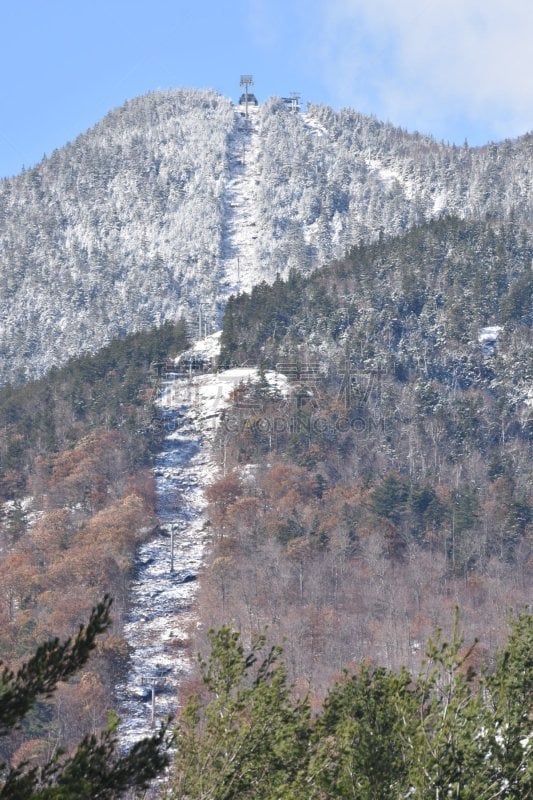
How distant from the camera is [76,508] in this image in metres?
80.3

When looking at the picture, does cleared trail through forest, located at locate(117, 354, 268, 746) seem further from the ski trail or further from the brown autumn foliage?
the ski trail

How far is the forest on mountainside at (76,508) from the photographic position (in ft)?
176

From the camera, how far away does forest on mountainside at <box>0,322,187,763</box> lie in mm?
53594

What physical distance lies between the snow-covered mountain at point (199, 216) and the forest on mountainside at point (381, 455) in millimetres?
35278

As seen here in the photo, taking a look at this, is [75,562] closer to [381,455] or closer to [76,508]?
[76,508]

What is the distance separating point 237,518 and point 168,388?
27803 millimetres

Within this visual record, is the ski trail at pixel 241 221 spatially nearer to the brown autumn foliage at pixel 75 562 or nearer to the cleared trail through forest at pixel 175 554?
the cleared trail through forest at pixel 175 554

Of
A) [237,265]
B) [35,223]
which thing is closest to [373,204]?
[237,265]

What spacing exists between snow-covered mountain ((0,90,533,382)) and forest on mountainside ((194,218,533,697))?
3528 cm

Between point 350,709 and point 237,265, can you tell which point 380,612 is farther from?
point 237,265

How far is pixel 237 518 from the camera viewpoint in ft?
248

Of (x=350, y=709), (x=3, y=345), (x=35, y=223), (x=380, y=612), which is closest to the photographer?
(x=350, y=709)

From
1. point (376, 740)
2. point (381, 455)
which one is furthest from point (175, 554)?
point (376, 740)

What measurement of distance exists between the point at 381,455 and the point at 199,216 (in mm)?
97033
